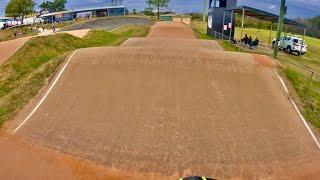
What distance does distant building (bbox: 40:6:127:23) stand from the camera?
105m

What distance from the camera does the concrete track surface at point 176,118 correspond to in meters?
12.2

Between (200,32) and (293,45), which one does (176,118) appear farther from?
(200,32)

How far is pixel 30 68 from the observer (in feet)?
79.1

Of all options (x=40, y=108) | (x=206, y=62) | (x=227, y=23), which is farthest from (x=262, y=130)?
(x=227, y=23)

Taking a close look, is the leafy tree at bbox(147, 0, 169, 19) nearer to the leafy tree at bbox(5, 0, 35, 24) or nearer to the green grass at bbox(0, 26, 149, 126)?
the leafy tree at bbox(5, 0, 35, 24)

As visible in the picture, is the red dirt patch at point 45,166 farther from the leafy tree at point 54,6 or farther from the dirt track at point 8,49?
the leafy tree at point 54,6

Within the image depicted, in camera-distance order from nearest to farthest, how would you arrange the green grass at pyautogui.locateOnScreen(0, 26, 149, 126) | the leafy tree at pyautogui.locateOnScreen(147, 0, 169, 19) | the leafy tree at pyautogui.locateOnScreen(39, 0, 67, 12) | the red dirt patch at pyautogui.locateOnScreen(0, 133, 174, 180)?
the red dirt patch at pyautogui.locateOnScreen(0, 133, 174, 180) → the green grass at pyautogui.locateOnScreen(0, 26, 149, 126) → the leafy tree at pyautogui.locateOnScreen(147, 0, 169, 19) → the leafy tree at pyautogui.locateOnScreen(39, 0, 67, 12)

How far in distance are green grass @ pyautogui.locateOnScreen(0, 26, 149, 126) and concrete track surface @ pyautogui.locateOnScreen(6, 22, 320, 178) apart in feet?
3.42

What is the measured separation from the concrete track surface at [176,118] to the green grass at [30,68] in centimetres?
104

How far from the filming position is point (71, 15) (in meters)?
108

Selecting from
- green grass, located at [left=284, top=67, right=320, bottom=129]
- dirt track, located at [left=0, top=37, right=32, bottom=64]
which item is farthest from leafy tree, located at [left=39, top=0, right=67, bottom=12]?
green grass, located at [left=284, top=67, right=320, bottom=129]

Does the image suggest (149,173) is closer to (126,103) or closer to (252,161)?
(252,161)

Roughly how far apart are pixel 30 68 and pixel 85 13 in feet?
293

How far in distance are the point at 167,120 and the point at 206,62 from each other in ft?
20.2
